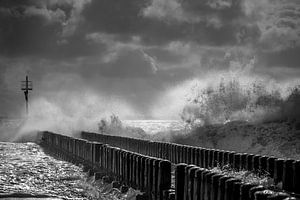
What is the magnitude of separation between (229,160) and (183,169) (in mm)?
4501

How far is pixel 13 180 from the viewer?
13.1m

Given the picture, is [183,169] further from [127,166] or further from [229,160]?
[229,160]

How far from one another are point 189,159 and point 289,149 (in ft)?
28.6

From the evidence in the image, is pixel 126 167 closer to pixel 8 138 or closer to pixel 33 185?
pixel 33 185

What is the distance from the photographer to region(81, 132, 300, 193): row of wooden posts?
10.4 m

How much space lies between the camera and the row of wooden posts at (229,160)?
10.4 meters

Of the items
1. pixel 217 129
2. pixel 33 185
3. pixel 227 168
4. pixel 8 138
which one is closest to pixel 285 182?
pixel 227 168

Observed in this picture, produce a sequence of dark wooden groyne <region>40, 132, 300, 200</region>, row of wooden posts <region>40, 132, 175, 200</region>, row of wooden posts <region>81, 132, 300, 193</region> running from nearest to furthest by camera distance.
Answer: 1. dark wooden groyne <region>40, 132, 300, 200</region>
2. row of wooden posts <region>40, 132, 175, 200</region>
3. row of wooden posts <region>81, 132, 300, 193</region>

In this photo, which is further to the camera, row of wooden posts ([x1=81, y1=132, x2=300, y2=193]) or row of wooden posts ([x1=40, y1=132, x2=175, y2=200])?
row of wooden posts ([x1=81, y1=132, x2=300, y2=193])

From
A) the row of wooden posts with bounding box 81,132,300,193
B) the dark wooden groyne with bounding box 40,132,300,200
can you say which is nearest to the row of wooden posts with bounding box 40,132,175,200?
the dark wooden groyne with bounding box 40,132,300,200

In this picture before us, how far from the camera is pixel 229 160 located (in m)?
12.9

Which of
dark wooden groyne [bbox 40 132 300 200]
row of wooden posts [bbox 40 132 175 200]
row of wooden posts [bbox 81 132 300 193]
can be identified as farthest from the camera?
row of wooden posts [bbox 81 132 300 193]

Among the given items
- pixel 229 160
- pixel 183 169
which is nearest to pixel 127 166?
pixel 229 160

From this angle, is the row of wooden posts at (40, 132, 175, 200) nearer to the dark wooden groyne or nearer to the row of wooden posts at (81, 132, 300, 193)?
the dark wooden groyne
